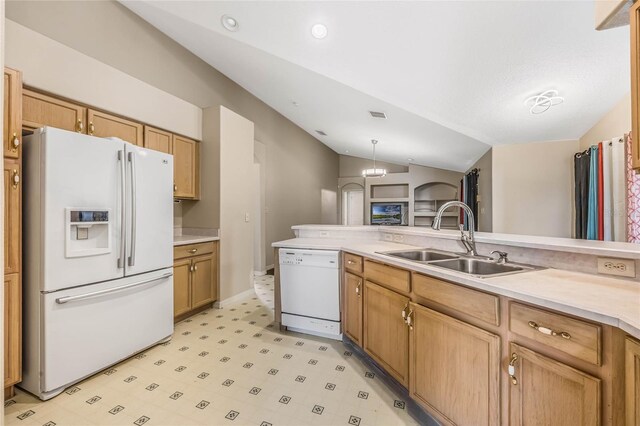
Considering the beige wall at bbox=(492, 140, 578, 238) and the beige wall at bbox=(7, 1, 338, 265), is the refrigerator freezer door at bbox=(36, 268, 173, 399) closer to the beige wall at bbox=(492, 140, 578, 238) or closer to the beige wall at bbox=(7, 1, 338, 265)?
the beige wall at bbox=(7, 1, 338, 265)

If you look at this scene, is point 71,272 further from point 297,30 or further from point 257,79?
point 257,79

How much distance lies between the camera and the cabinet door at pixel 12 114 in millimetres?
1733

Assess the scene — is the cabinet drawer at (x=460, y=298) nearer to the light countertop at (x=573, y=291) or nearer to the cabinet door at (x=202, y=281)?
the light countertop at (x=573, y=291)

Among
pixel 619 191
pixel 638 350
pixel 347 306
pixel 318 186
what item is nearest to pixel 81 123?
pixel 347 306

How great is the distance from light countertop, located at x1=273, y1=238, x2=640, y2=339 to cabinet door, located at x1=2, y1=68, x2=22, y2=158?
8.44 feet

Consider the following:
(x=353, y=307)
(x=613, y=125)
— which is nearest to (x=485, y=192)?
(x=613, y=125)

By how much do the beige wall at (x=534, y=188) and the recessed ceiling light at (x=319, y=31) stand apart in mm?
3003

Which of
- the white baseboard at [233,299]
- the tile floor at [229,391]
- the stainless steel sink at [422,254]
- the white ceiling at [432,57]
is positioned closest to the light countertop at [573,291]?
the stainless steel sink at [422,254]

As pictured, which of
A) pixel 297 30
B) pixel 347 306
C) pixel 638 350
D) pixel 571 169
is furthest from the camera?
pixel 571 169

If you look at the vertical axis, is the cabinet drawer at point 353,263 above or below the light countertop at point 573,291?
below

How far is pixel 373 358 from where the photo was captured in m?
2.08

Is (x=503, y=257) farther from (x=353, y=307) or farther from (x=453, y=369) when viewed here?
(x=353, y=307)

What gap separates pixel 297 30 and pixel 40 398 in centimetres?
342

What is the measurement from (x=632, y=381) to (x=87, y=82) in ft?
12.6
